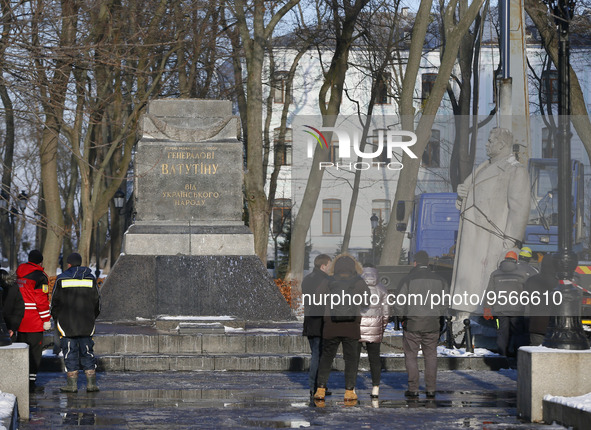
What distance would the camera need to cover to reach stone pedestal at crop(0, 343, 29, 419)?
11.4 m

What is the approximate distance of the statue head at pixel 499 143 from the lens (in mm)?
19531

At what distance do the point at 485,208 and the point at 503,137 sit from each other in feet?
4.15

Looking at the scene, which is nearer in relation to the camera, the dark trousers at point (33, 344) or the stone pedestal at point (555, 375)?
the stone pedestal at point (555, 375)

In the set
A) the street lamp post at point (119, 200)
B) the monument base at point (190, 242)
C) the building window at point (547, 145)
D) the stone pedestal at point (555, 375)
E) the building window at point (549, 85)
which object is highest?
the building window at point (549, 85)

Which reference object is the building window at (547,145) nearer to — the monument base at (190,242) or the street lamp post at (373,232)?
the street lamp post at (373,232)

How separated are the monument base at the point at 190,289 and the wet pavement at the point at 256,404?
3.92 metres

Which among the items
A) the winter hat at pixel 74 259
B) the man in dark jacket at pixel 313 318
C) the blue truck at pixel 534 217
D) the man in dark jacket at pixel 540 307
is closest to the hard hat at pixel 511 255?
the man in dark jacket at pixel 540 307

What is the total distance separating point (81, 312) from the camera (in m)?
14.0

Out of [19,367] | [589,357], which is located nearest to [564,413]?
[589,357]

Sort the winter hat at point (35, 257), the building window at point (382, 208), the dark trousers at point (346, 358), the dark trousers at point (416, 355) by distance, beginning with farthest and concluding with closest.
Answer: the building window at point (382, 208) → the winter hat at point (35, 257) → the dark trousers at point (416, 355) → the dark trousers at point (346, 358)

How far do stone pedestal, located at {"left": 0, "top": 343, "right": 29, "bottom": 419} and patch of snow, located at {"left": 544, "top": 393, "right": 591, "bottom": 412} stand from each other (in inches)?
206

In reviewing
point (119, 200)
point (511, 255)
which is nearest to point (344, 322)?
point (511, 255)

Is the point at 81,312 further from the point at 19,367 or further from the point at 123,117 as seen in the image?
the point at 123,117

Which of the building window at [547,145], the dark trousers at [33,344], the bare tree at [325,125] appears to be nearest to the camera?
the dark trousers at [33,344]
